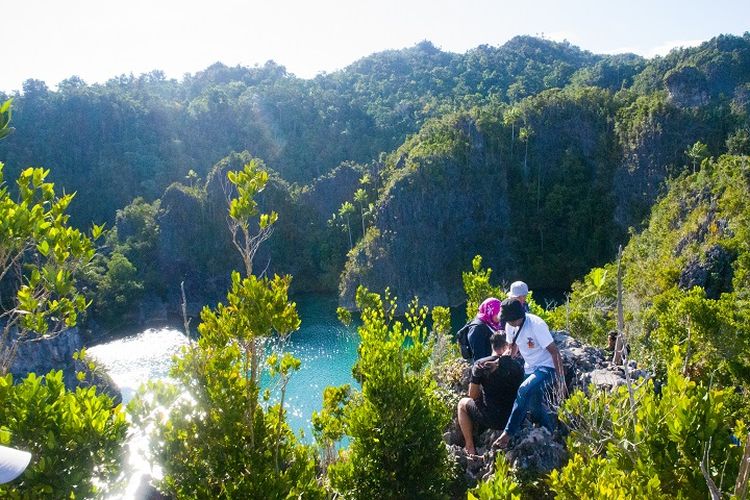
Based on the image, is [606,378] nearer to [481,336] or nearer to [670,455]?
[481,336]

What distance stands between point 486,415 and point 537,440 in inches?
22.1

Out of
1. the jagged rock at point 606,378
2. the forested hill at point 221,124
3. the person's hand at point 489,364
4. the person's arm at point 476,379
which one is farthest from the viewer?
the forested hill at point 221,124

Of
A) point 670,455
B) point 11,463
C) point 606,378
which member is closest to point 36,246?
point 11,463

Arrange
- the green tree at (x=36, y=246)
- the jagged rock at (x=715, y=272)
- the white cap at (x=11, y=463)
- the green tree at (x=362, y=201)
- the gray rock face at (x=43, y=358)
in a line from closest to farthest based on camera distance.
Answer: the white cap at (x=11, y=463), the green tree at (x=36, y=246), the jagged rock at (x=715, y=272), the gray rock face at (x=43, y=358), the green tree at (x=362, y=201)

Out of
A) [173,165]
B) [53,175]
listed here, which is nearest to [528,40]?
[173,165]

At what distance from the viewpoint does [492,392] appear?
510 centimetres

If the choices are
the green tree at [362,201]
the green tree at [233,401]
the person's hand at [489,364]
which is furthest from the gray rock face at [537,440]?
the green tree at [362,201]

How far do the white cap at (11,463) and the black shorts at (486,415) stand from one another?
13.2 ft

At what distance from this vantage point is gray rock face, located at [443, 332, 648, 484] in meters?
4.67

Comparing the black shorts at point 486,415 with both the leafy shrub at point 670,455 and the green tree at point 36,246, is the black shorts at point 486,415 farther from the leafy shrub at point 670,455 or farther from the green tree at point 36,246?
the green tree at point 36,246

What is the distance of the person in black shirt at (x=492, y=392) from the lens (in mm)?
4941

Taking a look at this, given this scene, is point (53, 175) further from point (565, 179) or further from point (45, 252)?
point (45, 252)

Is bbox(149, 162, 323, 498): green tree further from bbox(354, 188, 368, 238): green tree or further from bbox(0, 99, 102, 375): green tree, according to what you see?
bbox(354, 188, 368, 238): green tree

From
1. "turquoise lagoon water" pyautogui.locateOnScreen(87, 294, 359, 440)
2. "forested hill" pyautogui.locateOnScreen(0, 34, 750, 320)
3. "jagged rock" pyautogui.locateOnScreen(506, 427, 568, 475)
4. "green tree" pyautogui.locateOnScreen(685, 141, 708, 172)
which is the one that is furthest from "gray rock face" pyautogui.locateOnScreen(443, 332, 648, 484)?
"green tree" pyautogui.locateOnScreen(685, 141, 708, 172)
